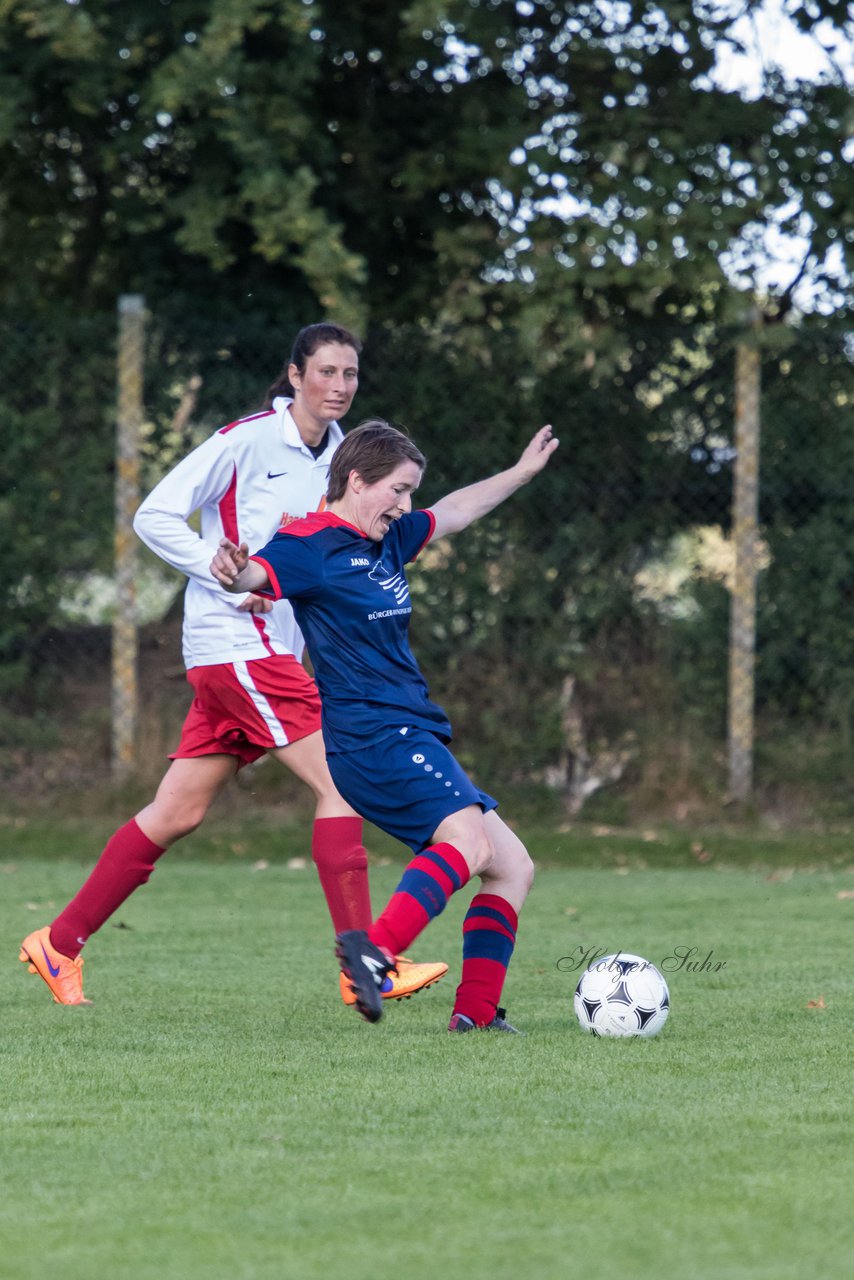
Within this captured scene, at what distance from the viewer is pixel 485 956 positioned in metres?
4.79

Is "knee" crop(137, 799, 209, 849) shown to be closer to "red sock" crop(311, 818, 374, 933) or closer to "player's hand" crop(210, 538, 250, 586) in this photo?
"red sock" crop(311, 818, 374, 933)

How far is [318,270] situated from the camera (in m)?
9.92

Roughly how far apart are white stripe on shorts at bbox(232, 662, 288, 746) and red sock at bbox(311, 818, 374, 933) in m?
0.30

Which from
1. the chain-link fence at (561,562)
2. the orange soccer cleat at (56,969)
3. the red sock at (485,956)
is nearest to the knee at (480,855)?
the red sock at (485,956)

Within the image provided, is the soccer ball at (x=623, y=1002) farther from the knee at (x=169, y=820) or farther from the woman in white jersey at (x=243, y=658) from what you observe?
the knee at (x=169, y=820)

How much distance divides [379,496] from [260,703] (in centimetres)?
108

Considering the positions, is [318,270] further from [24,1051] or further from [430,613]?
[24,1051]

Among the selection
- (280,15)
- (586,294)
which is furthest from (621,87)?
(280,15)

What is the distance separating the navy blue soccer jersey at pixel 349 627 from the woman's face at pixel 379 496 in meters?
0.03

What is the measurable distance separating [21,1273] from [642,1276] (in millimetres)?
907

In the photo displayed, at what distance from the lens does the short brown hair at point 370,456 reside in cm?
471

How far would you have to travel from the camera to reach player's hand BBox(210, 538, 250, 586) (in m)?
4.43

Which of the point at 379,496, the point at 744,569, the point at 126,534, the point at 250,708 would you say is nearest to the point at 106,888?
the point at 250,708

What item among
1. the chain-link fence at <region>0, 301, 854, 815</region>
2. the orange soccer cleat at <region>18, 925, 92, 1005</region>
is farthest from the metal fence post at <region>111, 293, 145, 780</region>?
the orange soccer cleat at <region>18, 925, 92, 1005</region>
